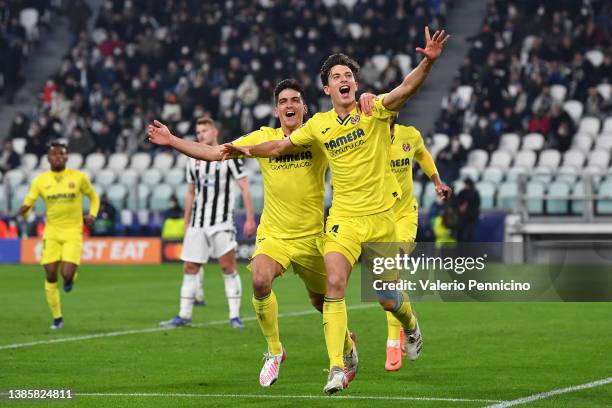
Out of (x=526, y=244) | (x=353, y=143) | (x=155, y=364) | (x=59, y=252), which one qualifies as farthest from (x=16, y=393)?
(x=526, y=244)

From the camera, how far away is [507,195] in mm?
26594

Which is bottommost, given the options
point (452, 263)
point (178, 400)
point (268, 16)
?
point (178, 400)

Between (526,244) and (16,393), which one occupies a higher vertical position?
(526,244)

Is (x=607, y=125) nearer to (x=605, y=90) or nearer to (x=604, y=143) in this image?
(x=604, y=143)

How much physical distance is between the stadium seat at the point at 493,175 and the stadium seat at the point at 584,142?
72.4 inches

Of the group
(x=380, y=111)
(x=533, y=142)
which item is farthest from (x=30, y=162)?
(x=380, y=111)

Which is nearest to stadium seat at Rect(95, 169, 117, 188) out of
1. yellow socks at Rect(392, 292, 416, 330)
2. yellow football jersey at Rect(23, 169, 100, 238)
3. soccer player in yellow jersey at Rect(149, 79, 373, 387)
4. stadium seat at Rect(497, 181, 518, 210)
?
stadium seat at Rect(497, 181, 518, 210)

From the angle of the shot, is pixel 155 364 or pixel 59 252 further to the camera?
pixel 59 252

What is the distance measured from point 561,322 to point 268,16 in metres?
21.4

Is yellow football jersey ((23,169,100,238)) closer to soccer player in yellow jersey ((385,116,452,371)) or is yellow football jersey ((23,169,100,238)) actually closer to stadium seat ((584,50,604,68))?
soccer player in yellow jersey ((385,116,452,371))

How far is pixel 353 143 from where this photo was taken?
30.4ft

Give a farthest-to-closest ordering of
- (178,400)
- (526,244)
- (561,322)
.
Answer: (526,244) < (561,322) < (178,400)

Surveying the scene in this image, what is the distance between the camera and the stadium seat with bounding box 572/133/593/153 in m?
27.4

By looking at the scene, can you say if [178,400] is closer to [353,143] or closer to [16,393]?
[16,393]
